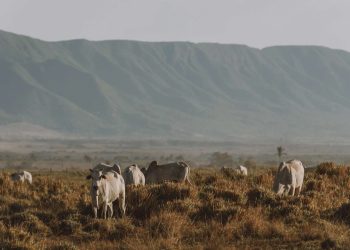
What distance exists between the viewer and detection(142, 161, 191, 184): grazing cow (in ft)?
75.4

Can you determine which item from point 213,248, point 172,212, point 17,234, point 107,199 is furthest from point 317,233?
Result: point 17,234

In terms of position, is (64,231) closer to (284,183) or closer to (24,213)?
(24,213)

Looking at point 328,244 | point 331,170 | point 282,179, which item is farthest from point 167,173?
point 328,244

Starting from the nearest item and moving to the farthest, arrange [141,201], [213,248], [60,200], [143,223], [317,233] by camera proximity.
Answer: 1. [213,248]
2. [317,233]
3. [143,223]
4. [141,201]
5. [60,200]

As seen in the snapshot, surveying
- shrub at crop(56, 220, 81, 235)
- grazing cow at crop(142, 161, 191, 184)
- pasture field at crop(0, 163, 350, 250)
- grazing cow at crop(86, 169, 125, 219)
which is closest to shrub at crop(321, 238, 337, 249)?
pasture field at crop(0, 163, 350, 250)

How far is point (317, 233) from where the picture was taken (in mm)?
14617

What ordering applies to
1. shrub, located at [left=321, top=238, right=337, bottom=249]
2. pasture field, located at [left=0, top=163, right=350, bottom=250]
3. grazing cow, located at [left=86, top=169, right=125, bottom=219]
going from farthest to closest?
grazing cow, located at [left=86, top=169, right=125, bottom=219] < pasture field, located at [left=0, top=163, right=350, bottom=250] < shrub, located at [left=321, top=238, right=337, bottom=249]

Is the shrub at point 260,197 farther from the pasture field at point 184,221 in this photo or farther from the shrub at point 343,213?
the shrub at point 343,213

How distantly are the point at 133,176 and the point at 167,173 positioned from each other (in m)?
1.87

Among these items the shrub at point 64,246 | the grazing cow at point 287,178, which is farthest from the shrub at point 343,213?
the shrub at point 64,246

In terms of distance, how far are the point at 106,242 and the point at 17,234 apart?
181 cm

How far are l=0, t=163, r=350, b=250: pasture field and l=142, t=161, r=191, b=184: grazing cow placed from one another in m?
3.07

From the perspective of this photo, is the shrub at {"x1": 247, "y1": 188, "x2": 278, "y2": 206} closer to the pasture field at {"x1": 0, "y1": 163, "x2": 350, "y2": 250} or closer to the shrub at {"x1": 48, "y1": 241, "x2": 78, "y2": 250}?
the pasture field at {"x1": 0, "y1": 163, "x2": 350, "y2": 250}

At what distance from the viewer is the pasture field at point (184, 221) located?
14000mm
